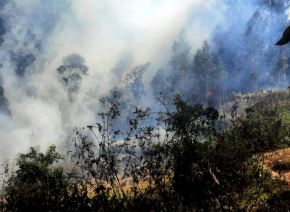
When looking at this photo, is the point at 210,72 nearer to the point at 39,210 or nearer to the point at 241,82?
the point at 241,82

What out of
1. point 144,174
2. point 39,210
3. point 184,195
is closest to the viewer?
point 39,210

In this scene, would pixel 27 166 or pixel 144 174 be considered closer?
pixel 144 174

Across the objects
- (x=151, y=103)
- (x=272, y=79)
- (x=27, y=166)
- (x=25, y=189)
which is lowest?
(x=25, y=189)

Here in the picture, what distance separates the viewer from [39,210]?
13.6 meters

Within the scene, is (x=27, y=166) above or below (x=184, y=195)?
above

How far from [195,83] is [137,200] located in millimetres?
154404

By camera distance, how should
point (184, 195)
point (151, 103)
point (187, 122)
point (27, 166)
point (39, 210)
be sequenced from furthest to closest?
point (151, 103), point (27, 166), point (187, 122), point (184, 195), point (39, 210)

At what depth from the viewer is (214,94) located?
16138 centimetres

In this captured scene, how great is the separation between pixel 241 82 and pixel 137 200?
15651 cm

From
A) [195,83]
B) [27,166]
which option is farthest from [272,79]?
[27,166]

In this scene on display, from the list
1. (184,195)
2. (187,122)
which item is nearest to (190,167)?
(184,195)

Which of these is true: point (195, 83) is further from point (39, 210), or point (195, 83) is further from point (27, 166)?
point (39, 210)

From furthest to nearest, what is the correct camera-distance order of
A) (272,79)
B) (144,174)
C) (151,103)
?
(151,103) < (272,79) < (144,174)

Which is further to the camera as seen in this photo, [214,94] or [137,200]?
[214,94]
